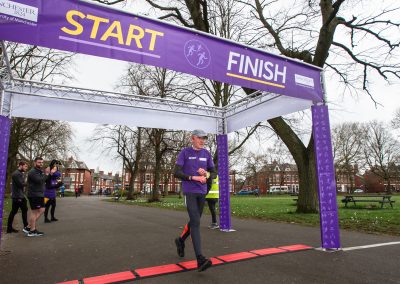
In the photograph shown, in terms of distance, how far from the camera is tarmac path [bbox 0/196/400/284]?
14.3ft

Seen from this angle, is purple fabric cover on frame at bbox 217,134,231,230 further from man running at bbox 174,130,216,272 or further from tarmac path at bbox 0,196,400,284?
man running at bbox 174,130,216,272

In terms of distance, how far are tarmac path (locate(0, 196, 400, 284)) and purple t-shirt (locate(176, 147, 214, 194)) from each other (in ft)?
4.15

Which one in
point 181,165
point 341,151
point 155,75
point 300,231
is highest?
point 155,75

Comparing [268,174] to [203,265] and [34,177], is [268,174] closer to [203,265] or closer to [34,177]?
[34,177]

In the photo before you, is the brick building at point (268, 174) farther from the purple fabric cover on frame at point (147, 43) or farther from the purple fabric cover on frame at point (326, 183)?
the purple fabric cover on frame at point (147, 43)

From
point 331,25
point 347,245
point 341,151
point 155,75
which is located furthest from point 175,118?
point 341,151

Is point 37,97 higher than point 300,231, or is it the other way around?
point 37,97

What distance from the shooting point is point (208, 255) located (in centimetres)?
571

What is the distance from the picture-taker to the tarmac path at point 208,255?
14.3 ft

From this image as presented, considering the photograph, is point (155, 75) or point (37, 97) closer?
point (37, 97)

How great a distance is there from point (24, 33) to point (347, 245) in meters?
7.20

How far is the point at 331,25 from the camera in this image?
13453 millimetres

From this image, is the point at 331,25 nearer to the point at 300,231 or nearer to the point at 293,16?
the point at 293,16

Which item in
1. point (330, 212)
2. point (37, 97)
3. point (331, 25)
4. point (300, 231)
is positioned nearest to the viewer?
point (330, 212)
